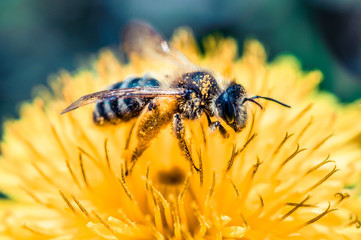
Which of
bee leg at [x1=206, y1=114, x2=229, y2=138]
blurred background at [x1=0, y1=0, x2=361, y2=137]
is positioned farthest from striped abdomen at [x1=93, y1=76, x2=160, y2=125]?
blurred background at [x1=0, y1=0, x2=361, y2=137]

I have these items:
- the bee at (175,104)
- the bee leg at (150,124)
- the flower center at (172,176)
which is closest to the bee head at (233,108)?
the bee at (175,104)

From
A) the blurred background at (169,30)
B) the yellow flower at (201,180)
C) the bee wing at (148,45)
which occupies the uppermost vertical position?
the blurred background at (169,30)

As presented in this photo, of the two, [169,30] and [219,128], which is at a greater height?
[169,30]

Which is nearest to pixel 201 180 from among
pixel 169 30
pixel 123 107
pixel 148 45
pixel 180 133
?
pixel 180 133

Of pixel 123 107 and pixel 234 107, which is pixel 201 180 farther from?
pixel 123 107

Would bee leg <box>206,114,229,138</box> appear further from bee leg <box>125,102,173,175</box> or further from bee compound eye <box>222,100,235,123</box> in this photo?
bee leg <box>125,102,173,175</box>

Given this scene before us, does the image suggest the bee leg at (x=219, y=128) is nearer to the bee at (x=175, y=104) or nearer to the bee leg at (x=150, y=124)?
the bee at (x=175, y=104)
